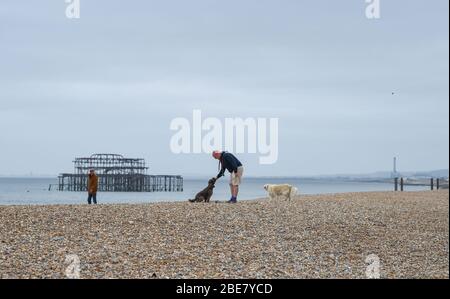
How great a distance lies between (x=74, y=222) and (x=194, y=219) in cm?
249

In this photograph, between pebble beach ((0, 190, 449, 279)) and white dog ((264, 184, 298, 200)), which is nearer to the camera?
pebble beach ((0, 190, 449, 279))

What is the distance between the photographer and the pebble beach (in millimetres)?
9867

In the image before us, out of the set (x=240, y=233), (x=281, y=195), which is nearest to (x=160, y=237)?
(x=240, y=233)

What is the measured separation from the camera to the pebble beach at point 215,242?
987cm

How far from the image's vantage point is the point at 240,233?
42.3 ft

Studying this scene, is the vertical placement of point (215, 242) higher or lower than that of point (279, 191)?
lower

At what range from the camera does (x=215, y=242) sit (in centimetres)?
1188

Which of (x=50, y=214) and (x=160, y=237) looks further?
(x=50, y=214)

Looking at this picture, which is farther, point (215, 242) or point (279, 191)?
point (279, 191)

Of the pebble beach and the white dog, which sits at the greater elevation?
the white dog

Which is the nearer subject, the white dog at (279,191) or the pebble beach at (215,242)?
the pebble beach at (215,242)

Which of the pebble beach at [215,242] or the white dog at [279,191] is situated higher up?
the white dog at [279,191]
